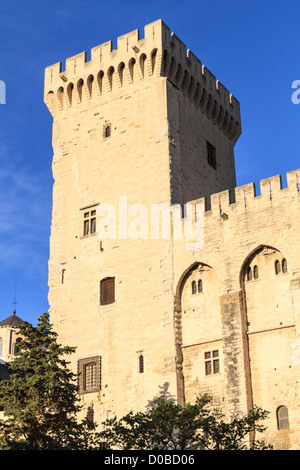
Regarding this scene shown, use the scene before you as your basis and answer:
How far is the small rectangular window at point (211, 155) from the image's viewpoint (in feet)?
115

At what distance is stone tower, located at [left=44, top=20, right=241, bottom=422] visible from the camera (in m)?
29.2

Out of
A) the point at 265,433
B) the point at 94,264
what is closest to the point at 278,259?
the point at 265,433

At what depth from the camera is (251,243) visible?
27844mm

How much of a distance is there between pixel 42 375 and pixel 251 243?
9.59 metres

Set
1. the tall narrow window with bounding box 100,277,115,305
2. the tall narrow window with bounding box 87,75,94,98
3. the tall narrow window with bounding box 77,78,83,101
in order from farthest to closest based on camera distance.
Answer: the tall narrow window with bounding box 77,78,83,101, the tall narrow window with bounding box 87,75,94,98, the tall narrow window with bounding box 100,277,115,305

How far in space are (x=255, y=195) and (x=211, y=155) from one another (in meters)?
7.32

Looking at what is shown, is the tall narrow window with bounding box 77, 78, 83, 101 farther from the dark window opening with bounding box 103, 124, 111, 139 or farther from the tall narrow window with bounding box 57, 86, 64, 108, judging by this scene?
the dark window opening with bounding box 103, 124, 111, 139

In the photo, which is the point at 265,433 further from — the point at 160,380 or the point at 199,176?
the point at 199,176

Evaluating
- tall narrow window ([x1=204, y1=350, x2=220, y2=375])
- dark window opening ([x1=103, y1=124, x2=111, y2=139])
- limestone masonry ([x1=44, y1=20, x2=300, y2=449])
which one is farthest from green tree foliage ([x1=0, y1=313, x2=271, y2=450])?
→ dark window opening ([x1=103, y1=124, x2=111, y2=139])

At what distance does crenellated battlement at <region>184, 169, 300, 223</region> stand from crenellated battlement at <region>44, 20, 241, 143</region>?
24.0ft

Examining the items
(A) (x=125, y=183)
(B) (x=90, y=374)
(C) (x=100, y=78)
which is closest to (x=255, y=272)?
(A) (x=125, y=183)

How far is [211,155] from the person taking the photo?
117 feet

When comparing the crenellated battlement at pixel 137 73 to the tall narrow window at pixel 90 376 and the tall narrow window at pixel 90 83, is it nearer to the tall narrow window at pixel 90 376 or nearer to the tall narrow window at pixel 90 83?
the tall narrow window at pixel 90 83
